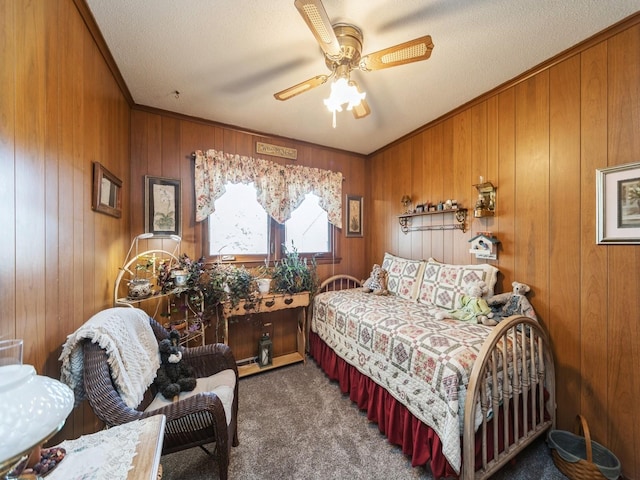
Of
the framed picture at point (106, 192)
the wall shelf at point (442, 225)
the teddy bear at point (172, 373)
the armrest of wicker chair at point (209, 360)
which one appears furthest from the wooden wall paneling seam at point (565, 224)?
the framed picture at point (106, 192)

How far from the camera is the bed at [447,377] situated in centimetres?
131

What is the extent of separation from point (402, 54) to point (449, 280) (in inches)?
73.0

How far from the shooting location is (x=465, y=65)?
184cm

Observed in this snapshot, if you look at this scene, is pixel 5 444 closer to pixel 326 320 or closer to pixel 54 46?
pixel 54 46

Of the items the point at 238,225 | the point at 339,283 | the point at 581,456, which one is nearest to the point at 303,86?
the point at 238,225

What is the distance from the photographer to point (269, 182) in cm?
292

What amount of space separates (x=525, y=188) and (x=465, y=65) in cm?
106

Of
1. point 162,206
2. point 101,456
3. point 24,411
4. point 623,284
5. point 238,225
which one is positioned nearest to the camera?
point 24,411

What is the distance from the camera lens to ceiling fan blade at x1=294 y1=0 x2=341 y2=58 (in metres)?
1.07

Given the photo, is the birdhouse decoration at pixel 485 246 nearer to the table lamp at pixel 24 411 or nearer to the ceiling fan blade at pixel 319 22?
the ceiling fan blade at pixel 319 22

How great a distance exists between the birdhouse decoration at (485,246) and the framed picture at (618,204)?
627mm

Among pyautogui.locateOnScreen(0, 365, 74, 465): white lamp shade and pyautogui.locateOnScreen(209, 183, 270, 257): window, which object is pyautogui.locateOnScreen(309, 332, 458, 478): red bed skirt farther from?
pyautogui.locateOnScreen(0, 365, 74, 465): white lamp shade

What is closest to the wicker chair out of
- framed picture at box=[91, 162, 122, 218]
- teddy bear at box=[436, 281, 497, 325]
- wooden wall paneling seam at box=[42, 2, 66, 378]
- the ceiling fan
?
wooden wall paneling seam at box=[42, 2, 66, 378]

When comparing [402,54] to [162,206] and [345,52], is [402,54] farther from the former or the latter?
[162,206]
